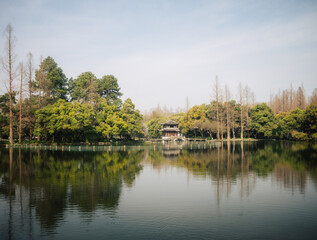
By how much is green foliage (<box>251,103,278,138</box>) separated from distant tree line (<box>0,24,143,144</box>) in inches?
1233

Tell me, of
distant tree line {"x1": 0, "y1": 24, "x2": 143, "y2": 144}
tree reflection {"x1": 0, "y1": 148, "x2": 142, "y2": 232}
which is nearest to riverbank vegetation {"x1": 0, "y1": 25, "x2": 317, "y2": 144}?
distant tree line {"x1": 0, "y1": 24, "x2": 143, "y2": 144}

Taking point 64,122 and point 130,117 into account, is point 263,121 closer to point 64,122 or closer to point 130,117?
point 130,117

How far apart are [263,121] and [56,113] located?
5084 centimetres

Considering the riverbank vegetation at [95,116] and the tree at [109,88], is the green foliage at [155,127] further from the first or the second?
the tree at [109,88]

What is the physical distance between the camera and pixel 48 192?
15.2 metres

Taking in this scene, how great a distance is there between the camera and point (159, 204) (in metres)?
13.3

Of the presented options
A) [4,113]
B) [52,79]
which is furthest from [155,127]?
[4,113]

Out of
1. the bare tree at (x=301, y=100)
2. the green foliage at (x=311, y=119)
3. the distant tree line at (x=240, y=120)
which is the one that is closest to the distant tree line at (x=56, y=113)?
the distant tree line at (x=240, y=120)

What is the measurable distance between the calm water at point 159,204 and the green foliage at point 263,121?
50543mm

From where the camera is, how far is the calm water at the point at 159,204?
984 cm

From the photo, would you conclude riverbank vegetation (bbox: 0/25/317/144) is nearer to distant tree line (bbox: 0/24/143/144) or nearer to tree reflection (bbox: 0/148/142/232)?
distant tree line (bbox: 0/24/143/144)

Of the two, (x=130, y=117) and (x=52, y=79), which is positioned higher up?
(x=52, y=79)

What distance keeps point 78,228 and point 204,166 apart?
16.7m

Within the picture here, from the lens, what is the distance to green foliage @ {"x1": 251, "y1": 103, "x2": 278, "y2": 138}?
69.6 metres
